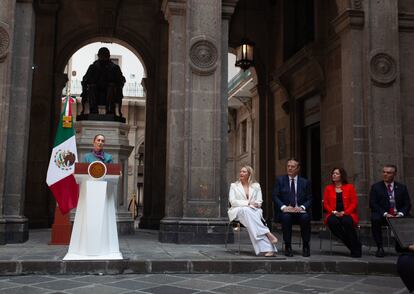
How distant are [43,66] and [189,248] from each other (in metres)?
9.39

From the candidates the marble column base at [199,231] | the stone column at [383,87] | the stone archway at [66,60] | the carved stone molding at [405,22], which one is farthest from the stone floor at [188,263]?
the stone archway at [66,60]

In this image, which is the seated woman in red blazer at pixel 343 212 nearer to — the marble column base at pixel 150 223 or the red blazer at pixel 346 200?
the red blazer at pixel 346 200

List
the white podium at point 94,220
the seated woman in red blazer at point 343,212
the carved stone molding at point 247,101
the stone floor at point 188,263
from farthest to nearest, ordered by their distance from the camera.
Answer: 1. the carved stone molding at point 247,101
2. the seated woman in red blazer at point 343,212
3. the white podium at point 94,220
4. the stone floor at point 188,263

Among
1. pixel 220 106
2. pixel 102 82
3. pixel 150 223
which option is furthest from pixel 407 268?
pixel 150 223

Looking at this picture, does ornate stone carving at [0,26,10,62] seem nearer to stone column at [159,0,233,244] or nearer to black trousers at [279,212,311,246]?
stone column at [159,0,233,244]

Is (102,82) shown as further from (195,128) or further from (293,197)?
(293,197)

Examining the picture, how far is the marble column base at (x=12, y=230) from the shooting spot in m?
9.36

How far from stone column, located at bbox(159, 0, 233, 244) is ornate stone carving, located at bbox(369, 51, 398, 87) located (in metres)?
3.13

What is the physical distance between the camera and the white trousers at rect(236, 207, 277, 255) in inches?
315

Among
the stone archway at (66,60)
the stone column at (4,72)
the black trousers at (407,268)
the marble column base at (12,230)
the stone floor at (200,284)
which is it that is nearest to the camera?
the black trousers at (407,268)

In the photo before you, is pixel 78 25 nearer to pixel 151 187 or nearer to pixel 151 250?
pixel 151 187

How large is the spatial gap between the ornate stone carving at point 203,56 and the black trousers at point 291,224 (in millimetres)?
3518

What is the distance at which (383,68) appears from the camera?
1091 centimetres

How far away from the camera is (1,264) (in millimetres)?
6805
